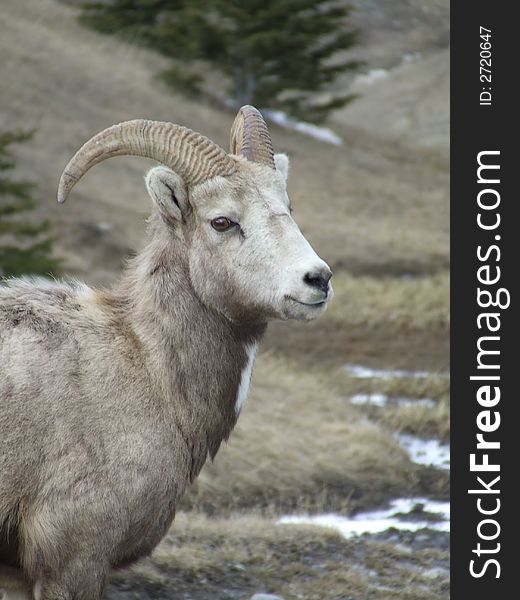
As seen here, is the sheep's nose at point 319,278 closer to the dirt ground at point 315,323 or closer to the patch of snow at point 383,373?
the dirt ground at point 315,323

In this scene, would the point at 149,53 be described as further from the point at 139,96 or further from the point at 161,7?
the point at 139,96

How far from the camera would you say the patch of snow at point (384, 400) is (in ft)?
47.5

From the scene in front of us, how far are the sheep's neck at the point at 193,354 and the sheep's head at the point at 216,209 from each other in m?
0.12

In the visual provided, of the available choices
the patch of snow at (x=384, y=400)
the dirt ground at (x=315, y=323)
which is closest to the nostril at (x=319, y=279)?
the dirt ground at (x=315, y=323)

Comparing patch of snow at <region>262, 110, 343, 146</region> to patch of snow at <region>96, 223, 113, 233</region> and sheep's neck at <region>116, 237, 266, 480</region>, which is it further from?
sheep's neck at <region>116, 237, 266, 480</region>

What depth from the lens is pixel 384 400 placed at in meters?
14.7

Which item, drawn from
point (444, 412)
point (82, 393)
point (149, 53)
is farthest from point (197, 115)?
point (82, 393)

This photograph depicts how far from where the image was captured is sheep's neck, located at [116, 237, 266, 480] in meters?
6.32

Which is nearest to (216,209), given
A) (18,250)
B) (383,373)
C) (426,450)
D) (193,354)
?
(193,354)

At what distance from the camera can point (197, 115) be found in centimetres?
3344

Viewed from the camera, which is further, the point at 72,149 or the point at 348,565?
the point at 72,149

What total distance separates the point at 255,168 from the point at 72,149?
21603mm

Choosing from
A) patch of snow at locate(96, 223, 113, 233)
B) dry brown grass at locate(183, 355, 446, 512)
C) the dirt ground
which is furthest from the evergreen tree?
patch of snow at locate(96, 223, 113, 233)

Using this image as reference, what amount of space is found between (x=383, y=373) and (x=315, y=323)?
2.74 meters
